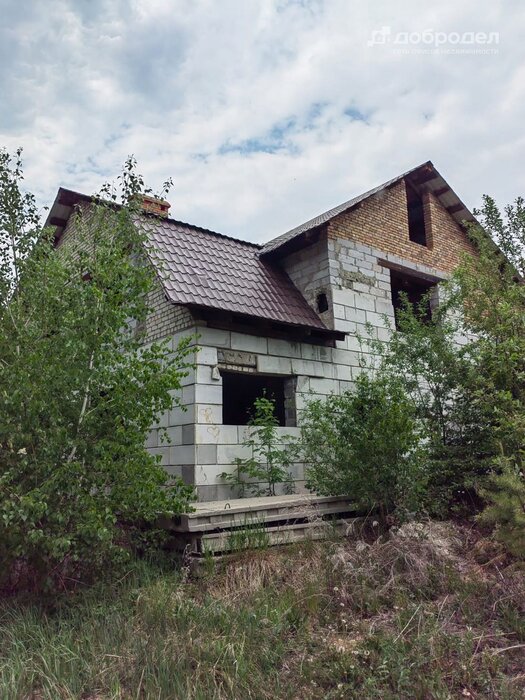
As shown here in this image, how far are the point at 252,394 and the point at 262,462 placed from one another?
400cm

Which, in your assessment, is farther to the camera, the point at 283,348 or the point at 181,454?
the point at 283,348

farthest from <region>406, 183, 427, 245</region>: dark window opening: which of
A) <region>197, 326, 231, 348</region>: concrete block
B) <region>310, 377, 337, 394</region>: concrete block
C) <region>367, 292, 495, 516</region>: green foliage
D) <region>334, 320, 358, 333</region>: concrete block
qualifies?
<region>197, 326, 231, 348</region>: concrete block

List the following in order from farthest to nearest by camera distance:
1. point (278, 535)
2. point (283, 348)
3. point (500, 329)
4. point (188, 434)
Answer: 1. point (283, 348)
2. point (188, 434)
3. point (500, 329)
4. point (278, 535)

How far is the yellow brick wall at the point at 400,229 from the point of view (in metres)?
11.0

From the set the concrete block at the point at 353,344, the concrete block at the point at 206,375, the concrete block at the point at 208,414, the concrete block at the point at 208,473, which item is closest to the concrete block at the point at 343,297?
the concrete block at the point at 353,344

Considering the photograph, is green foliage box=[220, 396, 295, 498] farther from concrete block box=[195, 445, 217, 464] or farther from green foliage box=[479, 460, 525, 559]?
green foliage box=[479, 460, 525, 559]

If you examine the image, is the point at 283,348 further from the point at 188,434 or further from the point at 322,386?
the point at 188,434

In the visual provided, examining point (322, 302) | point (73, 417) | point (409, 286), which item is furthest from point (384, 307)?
point (73, 417)

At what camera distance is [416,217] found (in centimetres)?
1339

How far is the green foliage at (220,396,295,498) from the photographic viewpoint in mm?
8062

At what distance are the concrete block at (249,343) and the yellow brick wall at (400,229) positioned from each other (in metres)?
A: 2.89

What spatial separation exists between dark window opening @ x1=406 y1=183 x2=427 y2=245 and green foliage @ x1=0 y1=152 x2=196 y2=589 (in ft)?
30.5

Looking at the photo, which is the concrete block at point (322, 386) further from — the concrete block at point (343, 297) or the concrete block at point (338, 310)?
the concrete block at point (343, 297)

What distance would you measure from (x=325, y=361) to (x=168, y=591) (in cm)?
574
